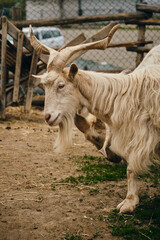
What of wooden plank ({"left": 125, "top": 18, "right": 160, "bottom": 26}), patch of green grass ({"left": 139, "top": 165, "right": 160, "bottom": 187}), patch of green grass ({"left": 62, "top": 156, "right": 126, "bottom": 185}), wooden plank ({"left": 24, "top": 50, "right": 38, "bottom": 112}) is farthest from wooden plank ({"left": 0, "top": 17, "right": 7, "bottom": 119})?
patch of green grass ({"left": 139, "top": 165, "right": 160, "bottom": 187})

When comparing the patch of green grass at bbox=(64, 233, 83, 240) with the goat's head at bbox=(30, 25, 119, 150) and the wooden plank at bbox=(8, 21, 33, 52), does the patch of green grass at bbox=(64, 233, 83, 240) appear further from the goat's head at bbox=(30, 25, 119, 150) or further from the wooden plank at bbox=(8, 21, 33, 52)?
the wooden plank at bbox=(8, 21, 33, 52)

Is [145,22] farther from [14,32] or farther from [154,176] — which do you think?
[154,176]

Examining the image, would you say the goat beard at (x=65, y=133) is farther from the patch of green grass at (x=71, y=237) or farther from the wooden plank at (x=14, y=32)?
the wooden plank at (x=14, y=32)

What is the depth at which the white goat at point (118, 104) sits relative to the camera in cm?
328

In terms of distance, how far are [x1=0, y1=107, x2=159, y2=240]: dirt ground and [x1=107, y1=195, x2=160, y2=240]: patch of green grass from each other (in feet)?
0.34

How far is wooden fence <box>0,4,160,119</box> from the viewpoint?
6.46 metres

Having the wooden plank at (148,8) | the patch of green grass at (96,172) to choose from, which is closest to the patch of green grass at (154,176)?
the patch of green grass at (96,172)

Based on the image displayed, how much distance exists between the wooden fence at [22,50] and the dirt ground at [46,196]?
1299 millimetres

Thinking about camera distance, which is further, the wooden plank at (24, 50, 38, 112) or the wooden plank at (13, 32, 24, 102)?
the wooden plank at (24, 50, 38, 112)

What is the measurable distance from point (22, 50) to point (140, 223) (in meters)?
4.54

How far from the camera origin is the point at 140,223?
3102 mm

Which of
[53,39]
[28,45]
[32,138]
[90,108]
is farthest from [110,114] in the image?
[53,39]

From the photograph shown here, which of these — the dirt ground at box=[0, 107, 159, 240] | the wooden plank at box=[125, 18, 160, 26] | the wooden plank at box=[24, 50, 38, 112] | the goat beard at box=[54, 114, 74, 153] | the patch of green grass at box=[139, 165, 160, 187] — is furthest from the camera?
the wooden plank at box=[125, 18, 160, 26]

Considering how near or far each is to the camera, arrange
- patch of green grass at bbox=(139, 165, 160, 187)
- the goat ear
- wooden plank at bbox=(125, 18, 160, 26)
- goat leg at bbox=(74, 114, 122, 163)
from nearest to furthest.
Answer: the goat ear
patch of green grass at bbox=(139, 165, 160, 187)
goat leg at bbox=(74, 114, 122, 163)
wooden plank at bbox=(125, 18, 160, 26)
